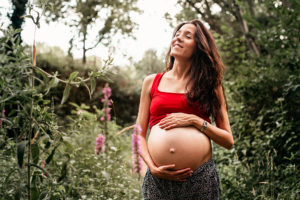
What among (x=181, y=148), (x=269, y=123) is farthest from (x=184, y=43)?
(x=269, y=123)

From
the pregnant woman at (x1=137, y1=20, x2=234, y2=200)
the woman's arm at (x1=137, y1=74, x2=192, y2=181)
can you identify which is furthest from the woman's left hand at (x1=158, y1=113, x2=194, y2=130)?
the woman's arm at (x1=137, y1=74, x2=192, y2=181)

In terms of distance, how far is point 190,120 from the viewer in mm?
1758

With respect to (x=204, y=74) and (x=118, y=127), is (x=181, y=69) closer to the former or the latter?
(x=204, y=74)

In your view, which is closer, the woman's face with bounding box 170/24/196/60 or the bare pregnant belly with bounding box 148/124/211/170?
the bare pregnant belly with bounding box 148/124/211/170

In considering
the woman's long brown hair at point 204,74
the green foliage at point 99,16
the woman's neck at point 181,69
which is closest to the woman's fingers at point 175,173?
the woman's long brown hair at point 204,74

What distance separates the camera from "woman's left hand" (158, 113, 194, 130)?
1.75 metres

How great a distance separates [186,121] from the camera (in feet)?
5.74

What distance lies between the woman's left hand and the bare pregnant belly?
32mm

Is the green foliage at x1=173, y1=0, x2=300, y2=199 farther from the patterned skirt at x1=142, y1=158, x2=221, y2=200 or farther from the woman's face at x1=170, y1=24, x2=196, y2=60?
the woman's face at x1=170, y1=24, x2=196, y2=60

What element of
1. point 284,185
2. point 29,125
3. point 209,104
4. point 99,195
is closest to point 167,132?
Answer: point 209,104

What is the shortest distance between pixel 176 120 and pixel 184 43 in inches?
22.9

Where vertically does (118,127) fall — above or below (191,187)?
below

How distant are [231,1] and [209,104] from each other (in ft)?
18.6

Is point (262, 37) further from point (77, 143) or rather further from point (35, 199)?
point (35, 199)
